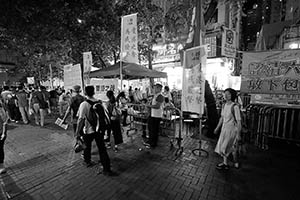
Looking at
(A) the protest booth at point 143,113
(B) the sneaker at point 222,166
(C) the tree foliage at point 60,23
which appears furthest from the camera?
(C) the tree foliage at point 60,23

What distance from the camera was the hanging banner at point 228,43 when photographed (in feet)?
17.5

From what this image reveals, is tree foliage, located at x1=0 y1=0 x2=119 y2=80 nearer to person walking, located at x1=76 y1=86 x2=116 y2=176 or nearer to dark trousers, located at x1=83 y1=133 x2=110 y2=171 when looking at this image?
person walking, located at x1=76 y1=86 x2=116 y2=176

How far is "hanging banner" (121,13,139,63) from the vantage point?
4512mm

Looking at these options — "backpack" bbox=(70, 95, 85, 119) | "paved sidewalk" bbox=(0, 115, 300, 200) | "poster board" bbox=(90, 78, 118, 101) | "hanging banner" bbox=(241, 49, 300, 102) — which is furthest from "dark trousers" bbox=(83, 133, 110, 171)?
"hanging banner" bbox=(241, 49, 300, 102)

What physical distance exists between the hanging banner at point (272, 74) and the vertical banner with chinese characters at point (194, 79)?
82.1 inches

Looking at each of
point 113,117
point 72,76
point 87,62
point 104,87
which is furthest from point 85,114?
point 87,62

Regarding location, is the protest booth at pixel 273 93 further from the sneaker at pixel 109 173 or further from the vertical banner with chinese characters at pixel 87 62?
the vertical banner with chinese characters at pixel 87 62

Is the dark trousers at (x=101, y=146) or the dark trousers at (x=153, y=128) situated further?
the dark trousers at (x=153, y=128)

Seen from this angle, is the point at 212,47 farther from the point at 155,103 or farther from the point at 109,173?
the point at 109,173

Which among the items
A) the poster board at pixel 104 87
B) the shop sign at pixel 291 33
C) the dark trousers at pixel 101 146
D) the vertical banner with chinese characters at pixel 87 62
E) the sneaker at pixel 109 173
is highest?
the shop sign at pixel 291 33

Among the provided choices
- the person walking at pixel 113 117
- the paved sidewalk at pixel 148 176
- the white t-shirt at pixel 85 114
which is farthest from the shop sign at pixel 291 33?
the white t-shirt at pixel 85 114

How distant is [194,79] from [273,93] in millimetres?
2583

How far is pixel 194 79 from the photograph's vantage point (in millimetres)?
4141

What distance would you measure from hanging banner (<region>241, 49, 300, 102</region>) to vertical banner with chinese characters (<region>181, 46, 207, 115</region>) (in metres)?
2.08
